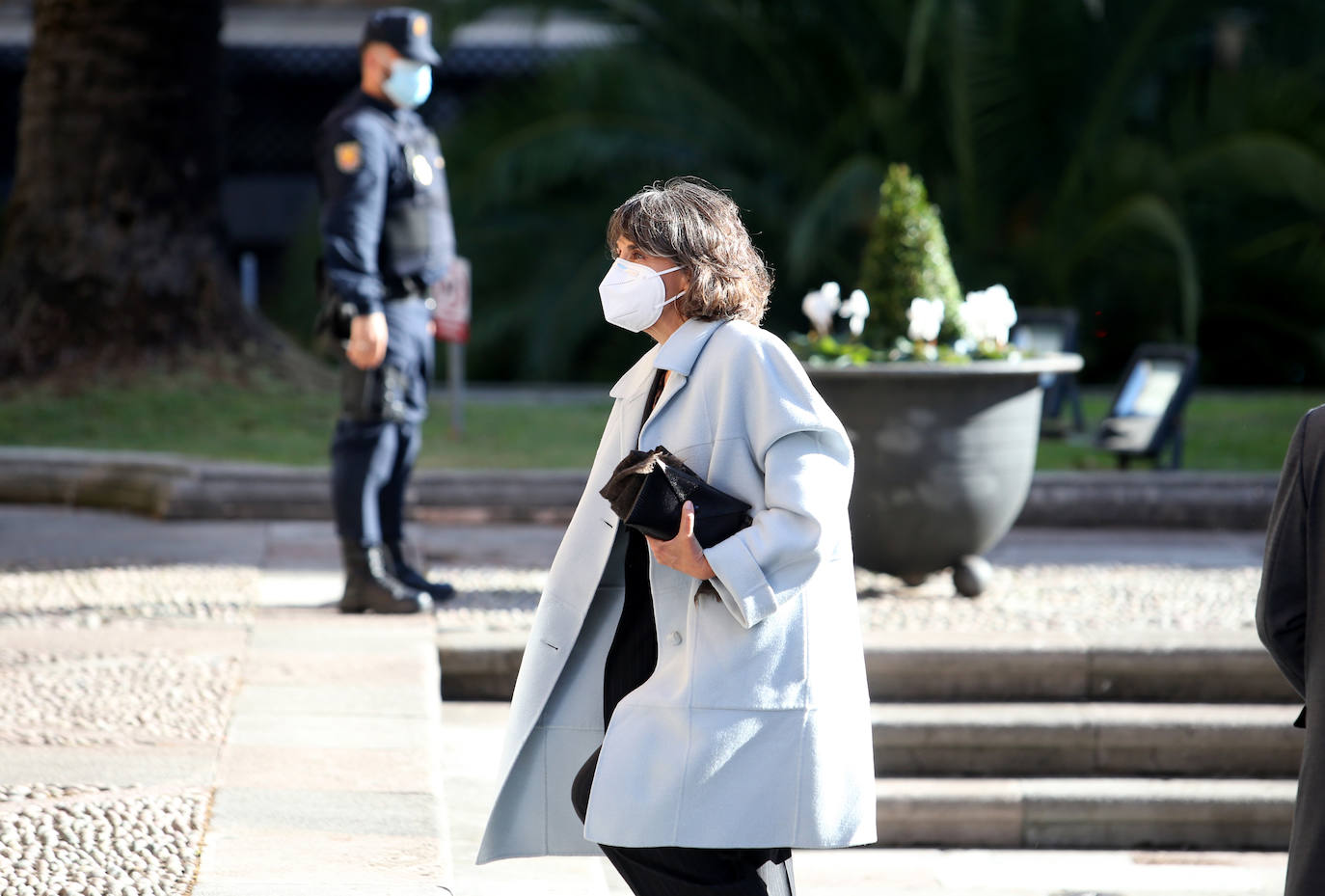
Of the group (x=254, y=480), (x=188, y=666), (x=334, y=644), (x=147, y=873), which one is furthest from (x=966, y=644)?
(x=254, y=480)

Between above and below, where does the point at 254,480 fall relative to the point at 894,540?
below

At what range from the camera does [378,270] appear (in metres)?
5.50

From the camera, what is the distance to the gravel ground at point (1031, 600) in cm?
560

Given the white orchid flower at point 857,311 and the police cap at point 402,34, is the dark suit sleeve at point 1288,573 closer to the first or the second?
the white orchid flower at point 857,311

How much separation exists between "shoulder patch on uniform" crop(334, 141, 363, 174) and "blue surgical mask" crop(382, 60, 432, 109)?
0.97 ft

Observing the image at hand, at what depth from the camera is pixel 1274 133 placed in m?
13.0

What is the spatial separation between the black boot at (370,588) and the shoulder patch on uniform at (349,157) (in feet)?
4.04

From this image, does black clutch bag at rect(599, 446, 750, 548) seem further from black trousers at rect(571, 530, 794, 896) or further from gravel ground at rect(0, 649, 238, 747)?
gravel ground at rect(0, 649, 238, 747)

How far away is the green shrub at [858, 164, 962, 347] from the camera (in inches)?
240

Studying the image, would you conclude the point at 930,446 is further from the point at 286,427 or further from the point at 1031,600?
the point at 286,427

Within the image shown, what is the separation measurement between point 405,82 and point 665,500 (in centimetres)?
339

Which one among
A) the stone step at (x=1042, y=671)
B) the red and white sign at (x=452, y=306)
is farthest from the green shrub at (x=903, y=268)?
the red and white sign at (x=452, y=306)

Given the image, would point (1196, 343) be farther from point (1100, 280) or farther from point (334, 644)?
point (334, 644)

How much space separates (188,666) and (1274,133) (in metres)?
10.8
